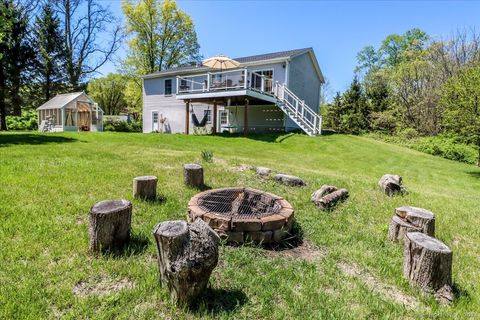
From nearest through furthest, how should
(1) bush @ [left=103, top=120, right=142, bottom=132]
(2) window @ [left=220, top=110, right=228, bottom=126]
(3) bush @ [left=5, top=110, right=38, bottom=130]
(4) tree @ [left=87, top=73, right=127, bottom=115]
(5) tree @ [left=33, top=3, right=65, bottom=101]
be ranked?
1. (2) window @ [left=220, top=110, right=228, bottom=126]
2. (3) bush @ [left=5, top=110, right=38, bottom=130]
3. (5) tree @ [left=33, top=3, right=65, bottom=101]
4. (1) bush @ [left=103, top=120, right=142, bottom=132]
5. (4) tree @ [left=87, top=73, right=127, bottom=115]

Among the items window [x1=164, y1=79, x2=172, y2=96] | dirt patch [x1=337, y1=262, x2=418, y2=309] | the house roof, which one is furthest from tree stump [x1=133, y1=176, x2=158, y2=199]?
window [x1=164, y1=79, x2=172, y2=96]

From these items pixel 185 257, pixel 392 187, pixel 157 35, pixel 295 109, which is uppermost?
pixel 157 35

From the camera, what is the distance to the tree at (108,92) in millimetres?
39484

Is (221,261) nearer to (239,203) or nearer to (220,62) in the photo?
(239,203)

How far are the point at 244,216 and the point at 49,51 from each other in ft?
94.0

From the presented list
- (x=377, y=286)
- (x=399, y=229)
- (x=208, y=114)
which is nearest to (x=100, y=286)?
(x=377, y=286)

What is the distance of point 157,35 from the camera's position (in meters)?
29.2

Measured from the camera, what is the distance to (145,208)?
13.7 feet

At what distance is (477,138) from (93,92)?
44057 mm

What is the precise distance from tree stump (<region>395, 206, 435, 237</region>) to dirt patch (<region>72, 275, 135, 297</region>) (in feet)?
11.6

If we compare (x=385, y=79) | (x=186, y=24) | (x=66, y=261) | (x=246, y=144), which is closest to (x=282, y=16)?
(x=246, y=144)

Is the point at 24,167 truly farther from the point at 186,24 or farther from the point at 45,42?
the point at 186,24

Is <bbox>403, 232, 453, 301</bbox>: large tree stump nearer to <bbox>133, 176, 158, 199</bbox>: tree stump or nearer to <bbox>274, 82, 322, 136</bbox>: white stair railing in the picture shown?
<bbox>133, 176, 158, 199</bbox>: tree stump

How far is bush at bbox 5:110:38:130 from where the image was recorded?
924 inches
